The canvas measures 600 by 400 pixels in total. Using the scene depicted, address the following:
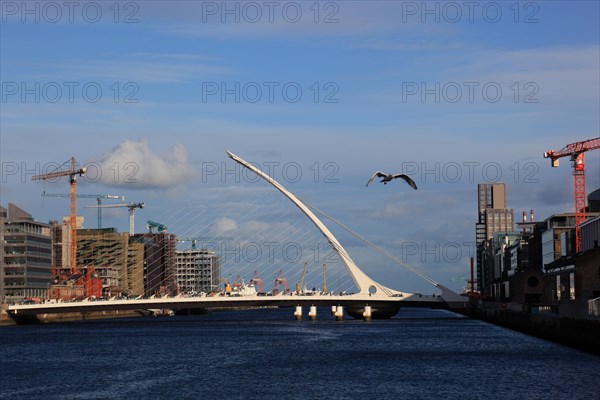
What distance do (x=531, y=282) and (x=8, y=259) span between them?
99.3 metres

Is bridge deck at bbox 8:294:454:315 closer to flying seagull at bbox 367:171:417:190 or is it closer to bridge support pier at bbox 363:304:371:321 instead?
bridge support pier at bbox 363:304:371:321

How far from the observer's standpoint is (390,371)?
228 feet

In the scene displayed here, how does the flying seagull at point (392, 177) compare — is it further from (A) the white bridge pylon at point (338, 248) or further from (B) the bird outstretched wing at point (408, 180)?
(A) the white bridge pylon at point (338, 248)

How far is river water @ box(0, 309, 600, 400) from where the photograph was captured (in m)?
57.5

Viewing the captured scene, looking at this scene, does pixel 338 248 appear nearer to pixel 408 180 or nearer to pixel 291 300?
pixel 291 300

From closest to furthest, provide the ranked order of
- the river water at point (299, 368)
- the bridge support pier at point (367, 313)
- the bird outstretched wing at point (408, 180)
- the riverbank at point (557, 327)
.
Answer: the river water at point (299, 368)
the riverbank at point (557, 327)
the bird outstretched wing at point (408, 180)
the bridge support pier at point (367, 313)

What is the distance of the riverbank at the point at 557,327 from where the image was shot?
74.1 m

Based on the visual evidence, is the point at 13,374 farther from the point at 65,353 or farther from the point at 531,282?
the point at 531,282

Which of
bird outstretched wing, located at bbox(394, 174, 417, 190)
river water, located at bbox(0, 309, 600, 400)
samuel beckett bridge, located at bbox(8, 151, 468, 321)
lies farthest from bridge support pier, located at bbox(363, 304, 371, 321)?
bird outstretched wing, located at bbox(394, 174, 417, 190)

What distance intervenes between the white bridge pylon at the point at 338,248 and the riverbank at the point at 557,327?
60.6 ft

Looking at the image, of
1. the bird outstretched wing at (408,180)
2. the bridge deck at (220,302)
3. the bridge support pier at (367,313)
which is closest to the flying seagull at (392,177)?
the bird outstretched wing at (408,180)

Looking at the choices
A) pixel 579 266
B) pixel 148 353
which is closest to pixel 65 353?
pixel 148 353

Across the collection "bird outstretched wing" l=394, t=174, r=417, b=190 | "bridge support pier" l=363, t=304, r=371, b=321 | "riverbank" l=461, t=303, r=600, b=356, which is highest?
"bird outstretched wing" l=394, t=174, r=417, b=190

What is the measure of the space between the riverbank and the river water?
1.13 m
